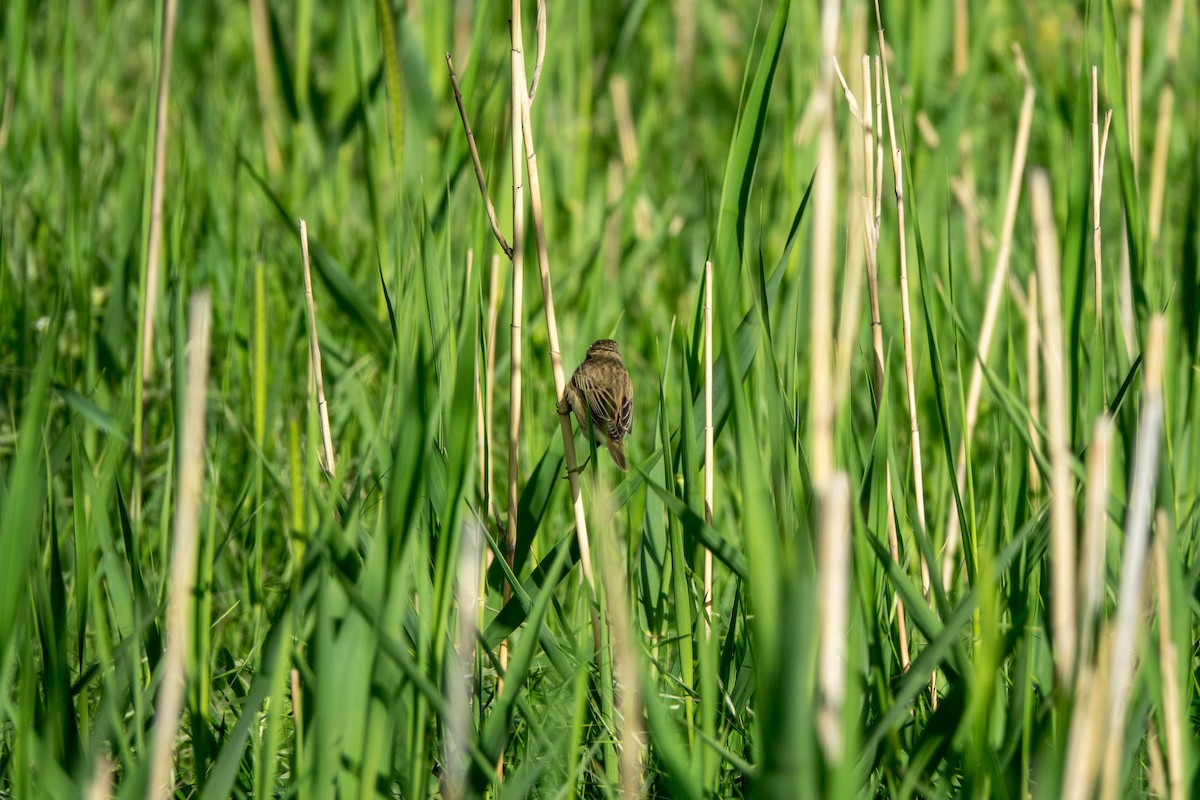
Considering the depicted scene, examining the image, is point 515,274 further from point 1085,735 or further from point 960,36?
point 960,36

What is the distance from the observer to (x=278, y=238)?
11.2ft

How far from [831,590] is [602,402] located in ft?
2.39

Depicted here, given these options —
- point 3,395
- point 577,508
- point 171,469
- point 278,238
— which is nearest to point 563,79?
point 278,238

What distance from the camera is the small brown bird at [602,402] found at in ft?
5.43

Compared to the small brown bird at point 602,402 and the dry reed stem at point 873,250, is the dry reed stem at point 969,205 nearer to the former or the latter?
the dry reed stem at point 873,250

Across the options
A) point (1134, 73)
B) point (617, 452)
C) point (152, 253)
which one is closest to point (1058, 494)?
point (617, 452)

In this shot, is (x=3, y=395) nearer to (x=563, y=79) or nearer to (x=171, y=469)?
(x=171, y=469)

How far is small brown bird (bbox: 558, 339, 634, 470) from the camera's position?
166cm

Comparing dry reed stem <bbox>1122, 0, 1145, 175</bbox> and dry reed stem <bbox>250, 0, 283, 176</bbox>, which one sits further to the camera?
dry reed stem <bbox>250, 0, 283, 176</bbox>

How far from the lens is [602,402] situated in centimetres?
167

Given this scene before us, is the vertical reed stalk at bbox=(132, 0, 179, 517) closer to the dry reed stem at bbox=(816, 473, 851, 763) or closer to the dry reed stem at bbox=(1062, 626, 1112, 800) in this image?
the dry reed stem at bbox=(816, 473, 851, 763)

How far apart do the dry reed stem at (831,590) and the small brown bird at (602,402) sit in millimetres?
648

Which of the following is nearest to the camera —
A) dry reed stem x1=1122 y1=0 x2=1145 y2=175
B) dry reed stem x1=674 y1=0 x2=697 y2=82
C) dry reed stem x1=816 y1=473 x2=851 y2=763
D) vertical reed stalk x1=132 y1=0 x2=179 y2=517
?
dry reed stem x1=816 y1=473 x2=851 y2=763

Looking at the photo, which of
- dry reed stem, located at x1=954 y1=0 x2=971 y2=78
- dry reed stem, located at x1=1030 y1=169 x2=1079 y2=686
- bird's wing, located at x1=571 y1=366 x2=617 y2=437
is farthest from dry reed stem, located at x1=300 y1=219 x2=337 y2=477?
dry reed stem, located at x1=954 y1=0 x2=971 y2=78
